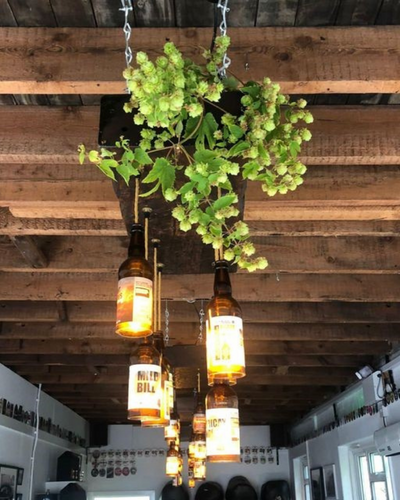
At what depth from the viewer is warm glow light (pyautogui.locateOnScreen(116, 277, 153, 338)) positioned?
5.57 feet

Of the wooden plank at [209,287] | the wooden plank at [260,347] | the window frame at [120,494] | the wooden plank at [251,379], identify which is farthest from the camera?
the window frame at [120,494]

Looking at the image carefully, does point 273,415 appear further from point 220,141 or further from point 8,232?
point 220,141

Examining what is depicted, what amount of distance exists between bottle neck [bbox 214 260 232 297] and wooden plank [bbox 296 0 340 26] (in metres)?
0.93

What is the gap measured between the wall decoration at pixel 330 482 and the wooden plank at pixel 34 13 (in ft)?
24.3

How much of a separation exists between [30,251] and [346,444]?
5.54 m

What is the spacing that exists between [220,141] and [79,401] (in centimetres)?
829

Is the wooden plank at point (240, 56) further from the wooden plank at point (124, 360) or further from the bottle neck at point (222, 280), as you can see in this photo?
the wooden plank at point (124, 360)

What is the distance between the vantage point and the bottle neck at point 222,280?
191 centimetres

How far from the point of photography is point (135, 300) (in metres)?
1.72

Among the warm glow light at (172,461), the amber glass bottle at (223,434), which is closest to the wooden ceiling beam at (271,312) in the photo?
the warm glow light at (172,461)

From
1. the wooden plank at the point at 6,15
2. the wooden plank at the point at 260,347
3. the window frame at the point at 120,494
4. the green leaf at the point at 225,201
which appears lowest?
the window frame at the point at 120,494

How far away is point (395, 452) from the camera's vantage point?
517cm

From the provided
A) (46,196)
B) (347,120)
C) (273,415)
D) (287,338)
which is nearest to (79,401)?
(273,415)

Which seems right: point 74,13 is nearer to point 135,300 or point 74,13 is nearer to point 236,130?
point 236,130
